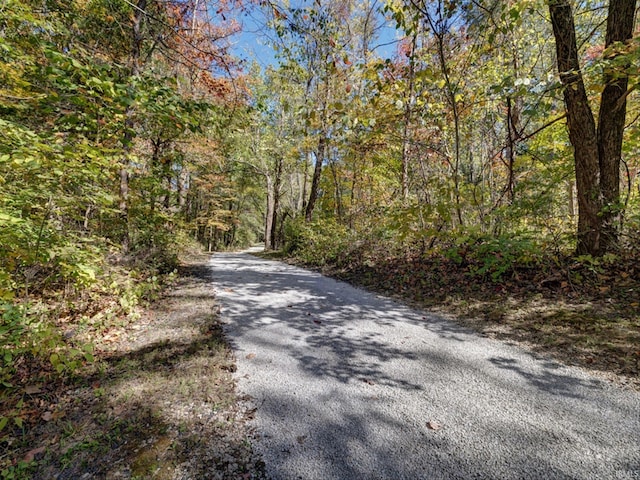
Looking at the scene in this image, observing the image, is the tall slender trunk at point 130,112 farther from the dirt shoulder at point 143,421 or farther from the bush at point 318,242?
the bush at point 318,242

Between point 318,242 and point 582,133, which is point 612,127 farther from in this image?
point 318,242

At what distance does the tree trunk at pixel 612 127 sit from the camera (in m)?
3.97

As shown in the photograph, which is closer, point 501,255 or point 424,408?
point 424,408

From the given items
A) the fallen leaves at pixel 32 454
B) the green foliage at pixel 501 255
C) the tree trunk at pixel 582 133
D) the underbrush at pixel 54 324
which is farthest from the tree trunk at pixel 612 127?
the underbrush at pixel 54 324

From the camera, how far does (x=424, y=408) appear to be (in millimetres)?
2031

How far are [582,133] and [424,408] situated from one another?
Answer: 4.74 metres

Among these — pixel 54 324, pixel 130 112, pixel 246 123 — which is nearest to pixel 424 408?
pixel 54 324

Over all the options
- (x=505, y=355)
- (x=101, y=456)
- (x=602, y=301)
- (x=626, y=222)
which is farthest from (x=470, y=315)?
(x=101, y=456)

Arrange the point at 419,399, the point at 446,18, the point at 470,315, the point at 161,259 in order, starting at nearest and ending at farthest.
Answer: the point at 419,399 < the point at 470,315 < the point at 446,18 < the point at 161,259

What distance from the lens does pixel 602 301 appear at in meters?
3.50

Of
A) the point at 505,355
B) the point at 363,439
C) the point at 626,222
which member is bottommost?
the point at 363,439

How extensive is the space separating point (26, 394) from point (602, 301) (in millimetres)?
5955

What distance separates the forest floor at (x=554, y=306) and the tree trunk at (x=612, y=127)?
62 cm

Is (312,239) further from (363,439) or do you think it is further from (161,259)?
(363,439)
